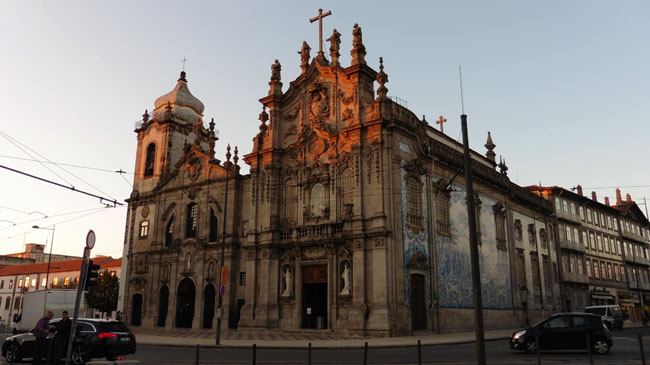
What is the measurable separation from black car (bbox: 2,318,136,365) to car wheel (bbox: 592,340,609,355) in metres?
16.1

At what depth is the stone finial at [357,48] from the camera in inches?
1331

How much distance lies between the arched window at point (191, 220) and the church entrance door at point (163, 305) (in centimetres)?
497

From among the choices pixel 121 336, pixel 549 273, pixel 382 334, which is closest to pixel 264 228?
pixel 382 334

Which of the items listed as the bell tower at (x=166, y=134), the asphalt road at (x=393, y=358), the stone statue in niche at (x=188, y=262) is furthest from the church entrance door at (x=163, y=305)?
the asphalt road at (x=393, y=358)

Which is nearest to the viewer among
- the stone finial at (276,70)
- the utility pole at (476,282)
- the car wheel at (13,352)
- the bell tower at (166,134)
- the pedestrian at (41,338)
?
the utility pole at (476,282)

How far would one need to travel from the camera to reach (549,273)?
50.9 meters

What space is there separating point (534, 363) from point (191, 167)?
3506 cm

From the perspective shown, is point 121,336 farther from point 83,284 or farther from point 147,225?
point 147,225

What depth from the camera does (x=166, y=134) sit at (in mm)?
48750

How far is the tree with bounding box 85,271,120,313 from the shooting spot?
184ft

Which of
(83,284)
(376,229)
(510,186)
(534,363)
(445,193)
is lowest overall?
(534,363)

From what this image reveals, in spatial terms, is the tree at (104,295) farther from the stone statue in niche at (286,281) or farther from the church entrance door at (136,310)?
the stone statue in niche at (286,281)

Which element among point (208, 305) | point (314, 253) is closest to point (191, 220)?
point (208, 305)

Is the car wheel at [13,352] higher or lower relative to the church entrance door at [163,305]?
lower
